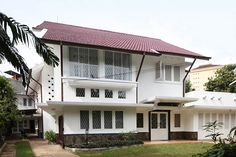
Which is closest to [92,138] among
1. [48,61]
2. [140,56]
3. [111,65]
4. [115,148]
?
[115,148]

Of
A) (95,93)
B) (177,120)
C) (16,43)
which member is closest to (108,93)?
(95,93)

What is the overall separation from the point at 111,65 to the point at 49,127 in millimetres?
A: 9919

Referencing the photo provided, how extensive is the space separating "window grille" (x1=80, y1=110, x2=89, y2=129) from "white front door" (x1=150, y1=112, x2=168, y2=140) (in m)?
5.88

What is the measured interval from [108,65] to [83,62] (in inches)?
69.8

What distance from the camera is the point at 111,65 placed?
2122cm

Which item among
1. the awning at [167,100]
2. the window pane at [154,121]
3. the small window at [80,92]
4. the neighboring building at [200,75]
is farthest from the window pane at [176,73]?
the neighboring building at [200,75]

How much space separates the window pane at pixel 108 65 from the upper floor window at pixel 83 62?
72cm

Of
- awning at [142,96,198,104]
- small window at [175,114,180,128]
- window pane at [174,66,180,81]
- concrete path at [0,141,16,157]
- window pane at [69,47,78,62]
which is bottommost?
concrete path at [0,141,16,157]

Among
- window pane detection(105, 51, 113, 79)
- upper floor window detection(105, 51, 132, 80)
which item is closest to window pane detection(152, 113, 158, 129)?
upper floor window detection(105, 51, 132, 80)

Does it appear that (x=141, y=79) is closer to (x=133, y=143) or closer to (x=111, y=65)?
(x=111, y=65)

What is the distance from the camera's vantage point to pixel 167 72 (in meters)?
24.2

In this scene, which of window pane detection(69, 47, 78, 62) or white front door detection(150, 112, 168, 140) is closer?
window pane detection(69, 47, 78, 62)

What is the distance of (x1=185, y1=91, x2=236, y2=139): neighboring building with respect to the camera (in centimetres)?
2427

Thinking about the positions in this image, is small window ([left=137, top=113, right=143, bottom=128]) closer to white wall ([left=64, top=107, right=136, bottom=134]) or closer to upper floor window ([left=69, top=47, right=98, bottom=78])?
white wall ([left=64, top=107, right=136, bottom=134])
